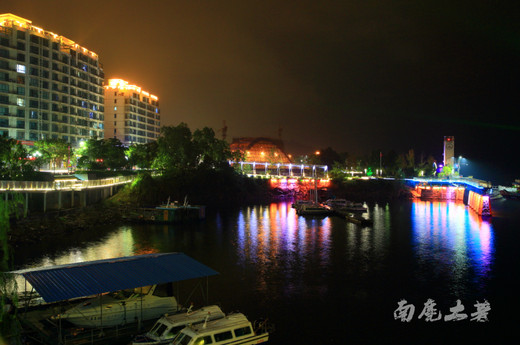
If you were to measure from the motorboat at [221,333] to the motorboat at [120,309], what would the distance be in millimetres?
2652

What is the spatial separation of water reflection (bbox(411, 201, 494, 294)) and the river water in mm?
110

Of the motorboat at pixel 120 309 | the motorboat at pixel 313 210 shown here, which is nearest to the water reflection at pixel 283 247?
the motorboat at pixel 313 210

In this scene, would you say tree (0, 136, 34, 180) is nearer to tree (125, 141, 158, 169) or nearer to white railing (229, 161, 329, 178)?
tree (125, 141, 158, 169)

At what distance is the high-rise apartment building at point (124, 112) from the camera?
129750mm

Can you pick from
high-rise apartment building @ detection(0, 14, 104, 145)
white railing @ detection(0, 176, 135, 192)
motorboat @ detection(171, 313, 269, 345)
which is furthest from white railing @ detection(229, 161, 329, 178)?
motorboat @ detection(171, 313, 269, 345)

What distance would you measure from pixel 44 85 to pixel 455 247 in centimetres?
8955

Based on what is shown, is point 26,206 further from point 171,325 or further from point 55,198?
point 171,325

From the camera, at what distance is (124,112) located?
13000 centimetres

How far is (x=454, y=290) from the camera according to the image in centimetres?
2738

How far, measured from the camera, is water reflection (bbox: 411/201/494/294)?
105 ft

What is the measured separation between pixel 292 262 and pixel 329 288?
7209mm

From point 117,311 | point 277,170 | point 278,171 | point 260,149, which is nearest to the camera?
point 117,311

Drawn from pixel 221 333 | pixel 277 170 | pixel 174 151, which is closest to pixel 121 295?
pixel 221 333

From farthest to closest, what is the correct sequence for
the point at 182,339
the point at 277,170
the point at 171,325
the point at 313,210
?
1. the point at 277,170
2. the point at 313,210
3. the point at 171,325
4. the point at 182,339
